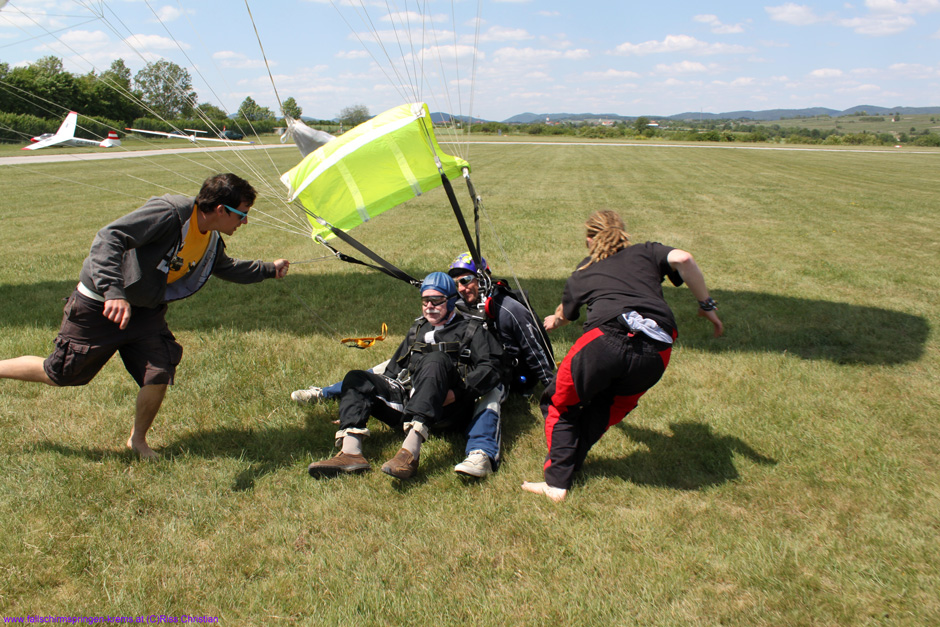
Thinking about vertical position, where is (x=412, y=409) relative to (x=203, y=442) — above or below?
above

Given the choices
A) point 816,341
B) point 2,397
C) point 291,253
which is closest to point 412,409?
point 2,397

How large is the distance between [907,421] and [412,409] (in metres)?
3.85

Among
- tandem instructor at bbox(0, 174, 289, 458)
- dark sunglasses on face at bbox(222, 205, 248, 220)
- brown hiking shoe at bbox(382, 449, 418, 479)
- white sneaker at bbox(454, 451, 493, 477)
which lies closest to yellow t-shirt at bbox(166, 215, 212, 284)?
tandem instructor at bbox(0, 174, 289, 458)

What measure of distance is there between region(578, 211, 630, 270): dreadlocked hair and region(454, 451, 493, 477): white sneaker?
4.77 ft

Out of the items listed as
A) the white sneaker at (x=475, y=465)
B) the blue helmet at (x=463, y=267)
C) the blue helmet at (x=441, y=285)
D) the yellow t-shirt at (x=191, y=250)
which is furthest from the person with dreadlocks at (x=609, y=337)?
the yellow t-shirt at (x=191, y=250)

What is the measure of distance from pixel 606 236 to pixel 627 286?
40 centimetres

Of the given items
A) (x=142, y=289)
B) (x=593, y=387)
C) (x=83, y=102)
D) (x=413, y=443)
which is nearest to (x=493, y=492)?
(x=413, y=443)

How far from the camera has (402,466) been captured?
358cm

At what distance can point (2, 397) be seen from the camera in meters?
4.71

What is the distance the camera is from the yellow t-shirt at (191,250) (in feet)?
12.3

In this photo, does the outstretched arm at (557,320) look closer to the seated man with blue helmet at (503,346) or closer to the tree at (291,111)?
the seated man with blue helmet at (503,346)

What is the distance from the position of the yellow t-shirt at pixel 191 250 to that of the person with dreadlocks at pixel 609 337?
97.8 inches

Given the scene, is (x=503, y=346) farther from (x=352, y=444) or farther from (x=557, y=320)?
(x=352, y=444)

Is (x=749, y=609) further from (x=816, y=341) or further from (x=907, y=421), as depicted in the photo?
(x=816, y=341)
